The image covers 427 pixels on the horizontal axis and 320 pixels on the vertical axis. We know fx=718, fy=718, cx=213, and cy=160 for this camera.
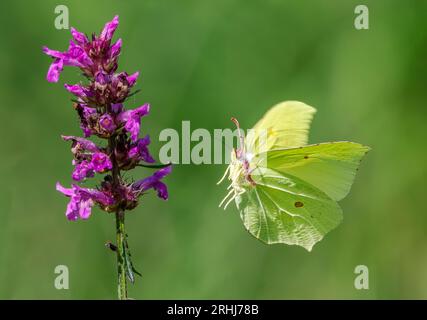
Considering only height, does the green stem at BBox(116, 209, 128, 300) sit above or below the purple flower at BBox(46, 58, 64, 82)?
below

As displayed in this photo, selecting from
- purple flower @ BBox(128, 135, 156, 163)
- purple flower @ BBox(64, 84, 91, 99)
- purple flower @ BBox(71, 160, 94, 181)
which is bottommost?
purple flower @ BBox(71, 160, 94, 181)

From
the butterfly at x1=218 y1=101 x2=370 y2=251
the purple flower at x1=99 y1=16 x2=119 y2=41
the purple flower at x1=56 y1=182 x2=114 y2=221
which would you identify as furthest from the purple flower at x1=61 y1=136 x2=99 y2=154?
the butterfly at x1=218 y1=101 x2=370 y2=251

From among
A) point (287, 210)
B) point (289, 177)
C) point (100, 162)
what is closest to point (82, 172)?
point (100, 162)

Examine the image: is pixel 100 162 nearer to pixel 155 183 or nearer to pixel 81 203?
pixel 81 203

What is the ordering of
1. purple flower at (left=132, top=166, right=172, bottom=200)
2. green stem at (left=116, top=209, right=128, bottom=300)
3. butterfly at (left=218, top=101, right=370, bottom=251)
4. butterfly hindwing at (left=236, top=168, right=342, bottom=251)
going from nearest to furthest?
green stem at (left=116, top=209, right=128, bottom=300)
purple flower at (left=132, top=166, right=172, bottom=200)
butterfly at (left=218, top=101, right=370, bottom=251)
butterfly hindwing at (left=236, top=168, right=342, bottom=251)

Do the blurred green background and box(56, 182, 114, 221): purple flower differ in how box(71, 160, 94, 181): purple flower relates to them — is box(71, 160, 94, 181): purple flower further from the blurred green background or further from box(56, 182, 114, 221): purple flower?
the blurred green background
